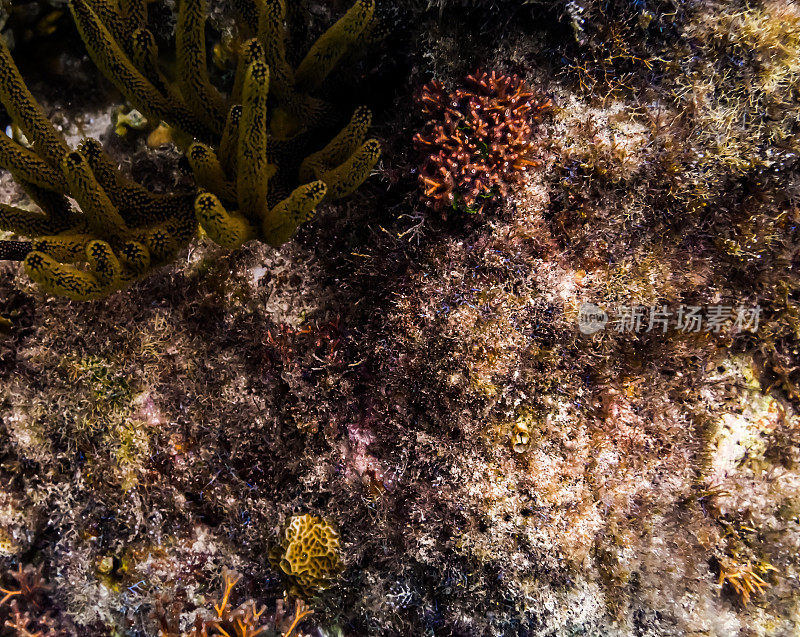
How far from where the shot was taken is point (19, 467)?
148 inches

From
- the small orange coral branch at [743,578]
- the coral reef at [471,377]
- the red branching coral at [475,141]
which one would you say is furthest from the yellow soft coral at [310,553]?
the small orange coral branch at [743,578]

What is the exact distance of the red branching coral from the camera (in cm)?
331

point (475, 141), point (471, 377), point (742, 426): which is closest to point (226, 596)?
point (471, 377)

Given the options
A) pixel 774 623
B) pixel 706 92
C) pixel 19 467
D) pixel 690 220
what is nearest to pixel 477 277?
pixel 690 220

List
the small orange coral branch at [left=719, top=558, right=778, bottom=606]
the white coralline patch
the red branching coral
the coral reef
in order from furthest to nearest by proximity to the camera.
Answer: the white coralline patch → the small orange coral branch at [left=719, top=558, right=778, bottom=606] → the coral reef → the red branching coral

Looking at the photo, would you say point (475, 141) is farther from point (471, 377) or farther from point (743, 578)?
point (743, 578)

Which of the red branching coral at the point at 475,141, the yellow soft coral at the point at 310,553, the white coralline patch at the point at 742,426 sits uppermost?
the red branching coral at the point at 475,141

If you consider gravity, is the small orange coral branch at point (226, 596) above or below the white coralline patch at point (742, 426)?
below

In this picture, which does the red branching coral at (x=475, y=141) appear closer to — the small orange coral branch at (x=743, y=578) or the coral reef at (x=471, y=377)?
the coral reef at (x=471, y=377)

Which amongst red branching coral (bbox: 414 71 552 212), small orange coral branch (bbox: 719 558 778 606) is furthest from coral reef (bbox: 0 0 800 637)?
red branching coral (bbox: 414 71 552 212)

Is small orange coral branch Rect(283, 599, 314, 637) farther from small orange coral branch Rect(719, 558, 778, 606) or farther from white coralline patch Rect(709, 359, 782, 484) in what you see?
white coralline patch Rect(709, 359, 782, 484)

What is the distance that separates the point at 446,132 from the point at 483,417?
83.4 inches

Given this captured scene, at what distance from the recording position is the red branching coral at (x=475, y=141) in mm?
3311

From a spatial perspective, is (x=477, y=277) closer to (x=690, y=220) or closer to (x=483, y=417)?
(x=483, y=417)
